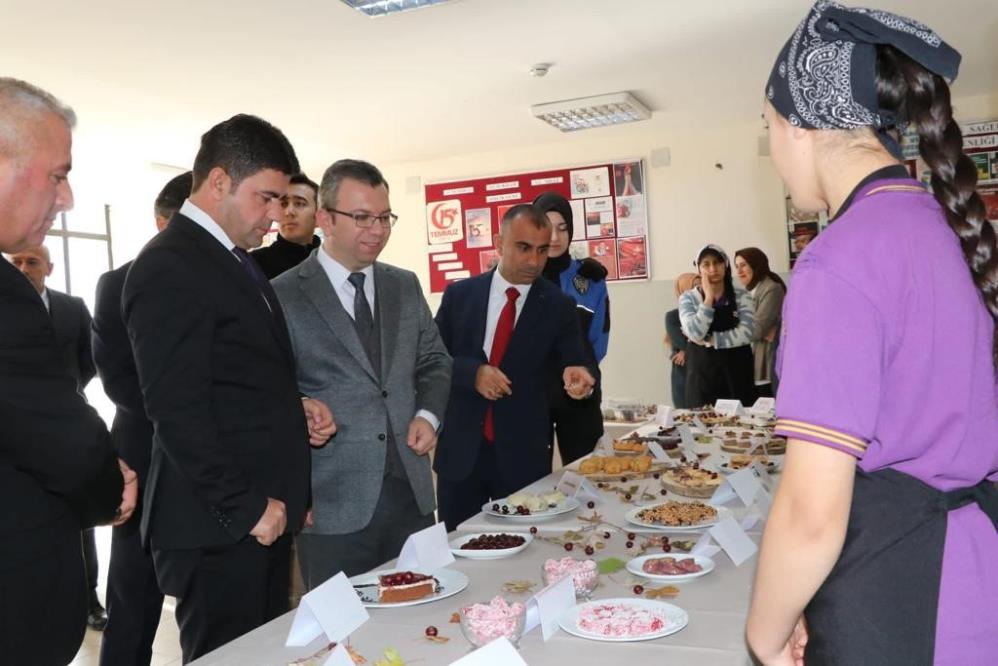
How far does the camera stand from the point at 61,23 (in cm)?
446

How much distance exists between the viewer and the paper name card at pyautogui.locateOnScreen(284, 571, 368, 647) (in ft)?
4.94

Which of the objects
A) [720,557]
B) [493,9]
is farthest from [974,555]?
[493,9]

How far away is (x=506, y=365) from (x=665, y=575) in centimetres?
156

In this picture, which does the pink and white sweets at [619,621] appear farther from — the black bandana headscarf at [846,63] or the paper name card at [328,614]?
the black bandana headscarf at [846,63]

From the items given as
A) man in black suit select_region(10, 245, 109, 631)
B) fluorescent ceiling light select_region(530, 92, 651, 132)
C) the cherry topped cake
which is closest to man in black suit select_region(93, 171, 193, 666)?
man in black suit select_region(10, 245, 109, 631)

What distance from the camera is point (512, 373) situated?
3277 mm

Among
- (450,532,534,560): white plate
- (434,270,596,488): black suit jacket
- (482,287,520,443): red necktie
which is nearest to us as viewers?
(450,532,534,560): white plate

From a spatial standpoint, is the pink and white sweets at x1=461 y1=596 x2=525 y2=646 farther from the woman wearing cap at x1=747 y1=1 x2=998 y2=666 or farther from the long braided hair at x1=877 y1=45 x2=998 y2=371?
the long braided hair at x1=877 y1=45 x2=998 y2=371

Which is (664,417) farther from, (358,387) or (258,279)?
(258,279)

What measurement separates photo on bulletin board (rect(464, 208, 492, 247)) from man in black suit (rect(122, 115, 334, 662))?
6.46 m

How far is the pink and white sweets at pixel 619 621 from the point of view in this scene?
4.91 feet

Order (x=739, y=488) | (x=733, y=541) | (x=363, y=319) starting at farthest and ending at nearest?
(x=363, y=319)
(x=739, y=488)
(x=733, y=541)

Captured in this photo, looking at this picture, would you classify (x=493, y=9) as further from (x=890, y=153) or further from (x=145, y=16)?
(x=890, y=153)

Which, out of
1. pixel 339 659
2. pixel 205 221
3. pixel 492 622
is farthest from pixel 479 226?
pixel 339 659
